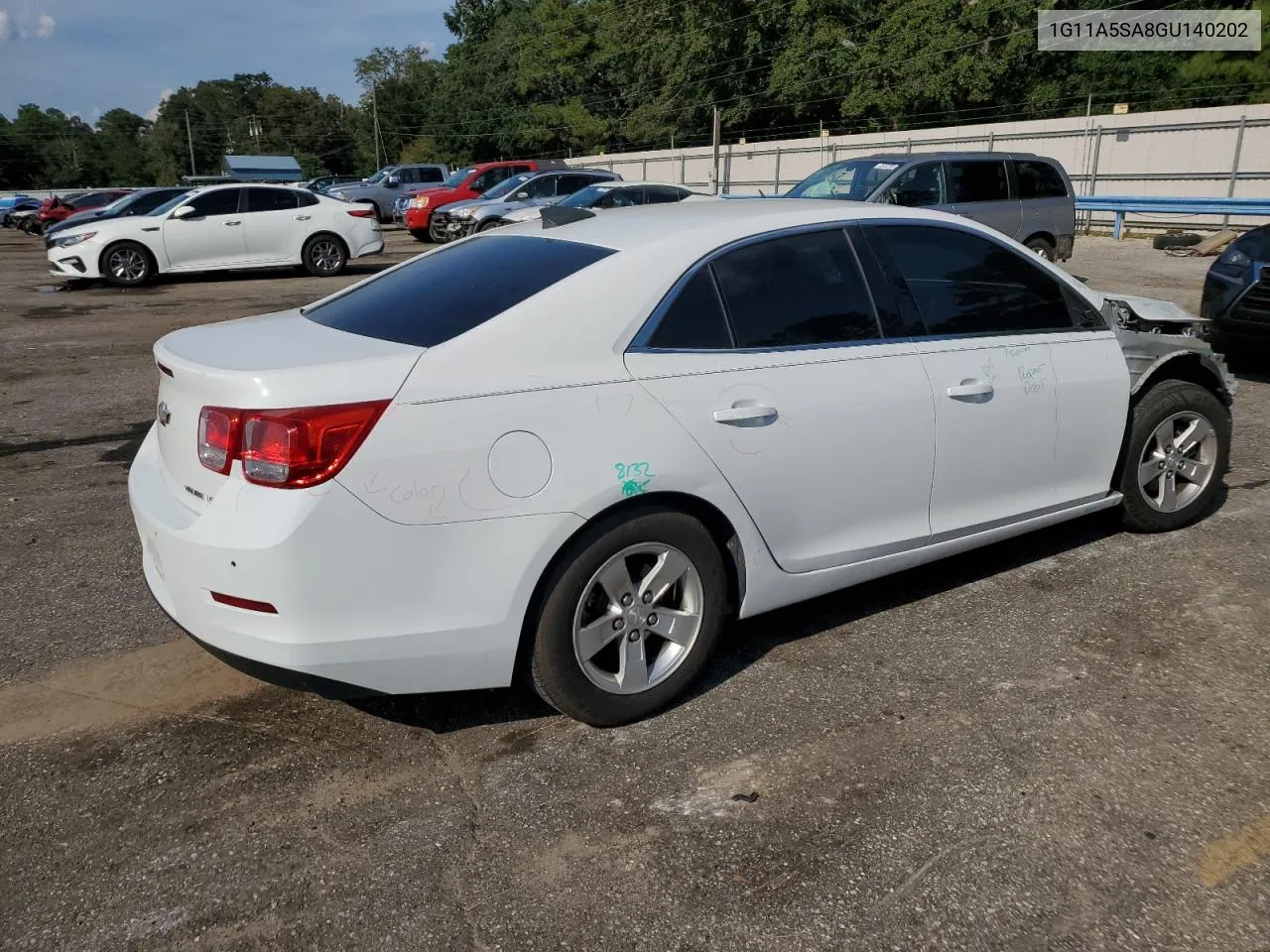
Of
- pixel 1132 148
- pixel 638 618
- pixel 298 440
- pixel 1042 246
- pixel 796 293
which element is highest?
pixel 1132 148

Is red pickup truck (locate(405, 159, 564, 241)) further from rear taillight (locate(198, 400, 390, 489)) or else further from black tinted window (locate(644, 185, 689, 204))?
rear taillight (locate(198, 400, 390, 489))

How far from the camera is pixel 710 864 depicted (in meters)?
2.61

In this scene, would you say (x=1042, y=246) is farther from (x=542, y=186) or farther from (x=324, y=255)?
(x=324, y=255)

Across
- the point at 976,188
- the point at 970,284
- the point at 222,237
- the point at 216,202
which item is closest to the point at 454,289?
the point at 970,284

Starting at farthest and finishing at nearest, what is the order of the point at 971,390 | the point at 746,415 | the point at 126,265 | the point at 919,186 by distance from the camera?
the point at 126,265 → the point at 919,186 → the point at 971,390 → the point at 746,415

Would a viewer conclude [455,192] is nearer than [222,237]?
No

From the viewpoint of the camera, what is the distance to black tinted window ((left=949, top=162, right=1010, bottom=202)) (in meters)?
12.4

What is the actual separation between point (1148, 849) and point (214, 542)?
2616mm

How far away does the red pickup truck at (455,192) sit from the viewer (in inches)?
898

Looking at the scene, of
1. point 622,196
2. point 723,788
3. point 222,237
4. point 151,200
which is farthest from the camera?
point 151,200

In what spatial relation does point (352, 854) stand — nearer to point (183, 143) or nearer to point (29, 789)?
point (29, 789)

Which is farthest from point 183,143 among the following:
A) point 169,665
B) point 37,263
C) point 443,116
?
point 169,665

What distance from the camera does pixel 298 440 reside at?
2664 millimetres

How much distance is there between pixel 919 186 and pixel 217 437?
35.3 ft
